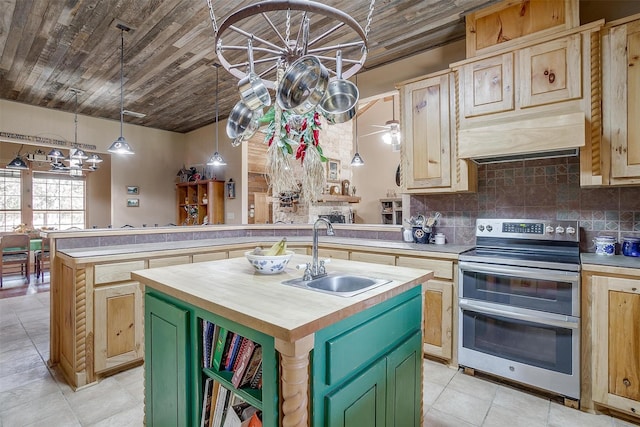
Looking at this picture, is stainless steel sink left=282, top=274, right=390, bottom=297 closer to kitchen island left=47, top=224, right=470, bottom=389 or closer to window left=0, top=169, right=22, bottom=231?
kitchen island left=47, top=224, right=470, bottom=389

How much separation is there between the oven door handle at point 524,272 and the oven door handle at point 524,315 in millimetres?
233

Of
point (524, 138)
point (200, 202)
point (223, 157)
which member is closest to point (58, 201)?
point (200, 202)

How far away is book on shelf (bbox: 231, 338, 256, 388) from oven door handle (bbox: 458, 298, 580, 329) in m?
1.75

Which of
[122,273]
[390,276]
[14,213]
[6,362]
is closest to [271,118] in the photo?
[390,276]

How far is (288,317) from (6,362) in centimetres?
306

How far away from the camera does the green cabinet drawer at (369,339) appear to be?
109 cm

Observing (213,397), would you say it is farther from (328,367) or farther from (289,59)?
(289,59)

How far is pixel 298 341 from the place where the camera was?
3.10 feet

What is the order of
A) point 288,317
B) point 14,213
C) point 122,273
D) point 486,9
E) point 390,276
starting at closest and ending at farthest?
point 288,317, point 390,276, point 122,273, point 486,9, point 14,213

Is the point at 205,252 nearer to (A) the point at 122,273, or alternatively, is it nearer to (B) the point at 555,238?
(A) the point at 122,273

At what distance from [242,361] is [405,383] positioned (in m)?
0.75

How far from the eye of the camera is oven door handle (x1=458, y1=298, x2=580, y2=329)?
200 cm

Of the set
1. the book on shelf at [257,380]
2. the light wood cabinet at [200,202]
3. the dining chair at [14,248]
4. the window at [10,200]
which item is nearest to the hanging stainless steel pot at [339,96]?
the book on shelf at [257,380]

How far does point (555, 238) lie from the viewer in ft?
8.04
